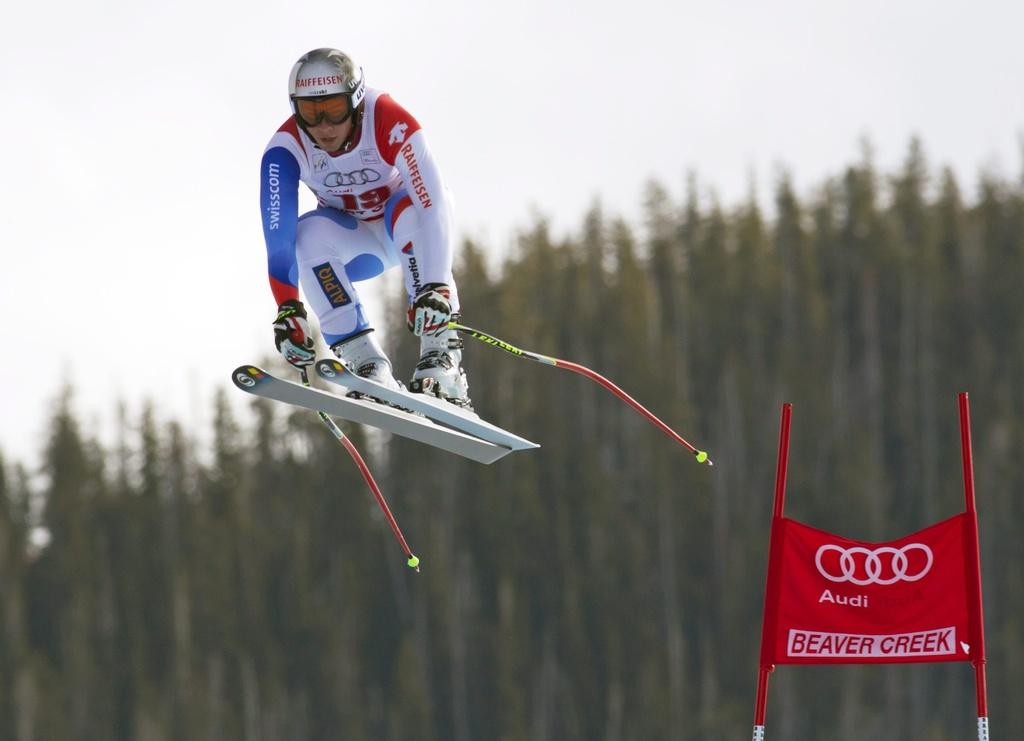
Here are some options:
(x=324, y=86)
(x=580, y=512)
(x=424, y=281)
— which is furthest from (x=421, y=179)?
(x=580, y=512)

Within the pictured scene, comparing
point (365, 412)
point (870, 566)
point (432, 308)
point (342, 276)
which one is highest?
point (342, 276)

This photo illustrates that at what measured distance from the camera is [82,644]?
82188 millimetres

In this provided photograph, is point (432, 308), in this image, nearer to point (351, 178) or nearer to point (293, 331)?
point (293, 331)

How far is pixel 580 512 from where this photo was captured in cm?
8100

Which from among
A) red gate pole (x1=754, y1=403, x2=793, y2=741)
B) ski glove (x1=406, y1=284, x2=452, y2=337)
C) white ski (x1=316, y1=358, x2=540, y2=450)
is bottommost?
red gate pole (x1=754, y1=403, x2=793, y2=741)

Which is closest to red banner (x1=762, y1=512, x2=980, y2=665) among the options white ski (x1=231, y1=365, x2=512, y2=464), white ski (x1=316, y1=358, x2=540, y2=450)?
white ski (x1=316, y1=358, x2=540, y2=450)

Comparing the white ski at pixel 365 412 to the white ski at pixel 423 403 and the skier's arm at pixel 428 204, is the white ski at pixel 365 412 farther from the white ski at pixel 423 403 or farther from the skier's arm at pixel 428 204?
the skier's arm at pixel 428 204

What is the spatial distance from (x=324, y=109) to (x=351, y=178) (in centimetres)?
63

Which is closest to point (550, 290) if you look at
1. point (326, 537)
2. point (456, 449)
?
point (326, 537)

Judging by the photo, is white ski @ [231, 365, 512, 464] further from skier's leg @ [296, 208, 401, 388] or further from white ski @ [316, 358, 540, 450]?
skier's leg @ [296, 208, 401, 388]

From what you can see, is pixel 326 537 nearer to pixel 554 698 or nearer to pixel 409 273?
pixel 554 698

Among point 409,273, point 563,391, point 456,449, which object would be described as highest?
point 563,391

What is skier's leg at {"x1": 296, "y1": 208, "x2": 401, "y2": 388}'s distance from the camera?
41.3 ft

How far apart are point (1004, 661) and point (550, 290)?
27998 millimetres
